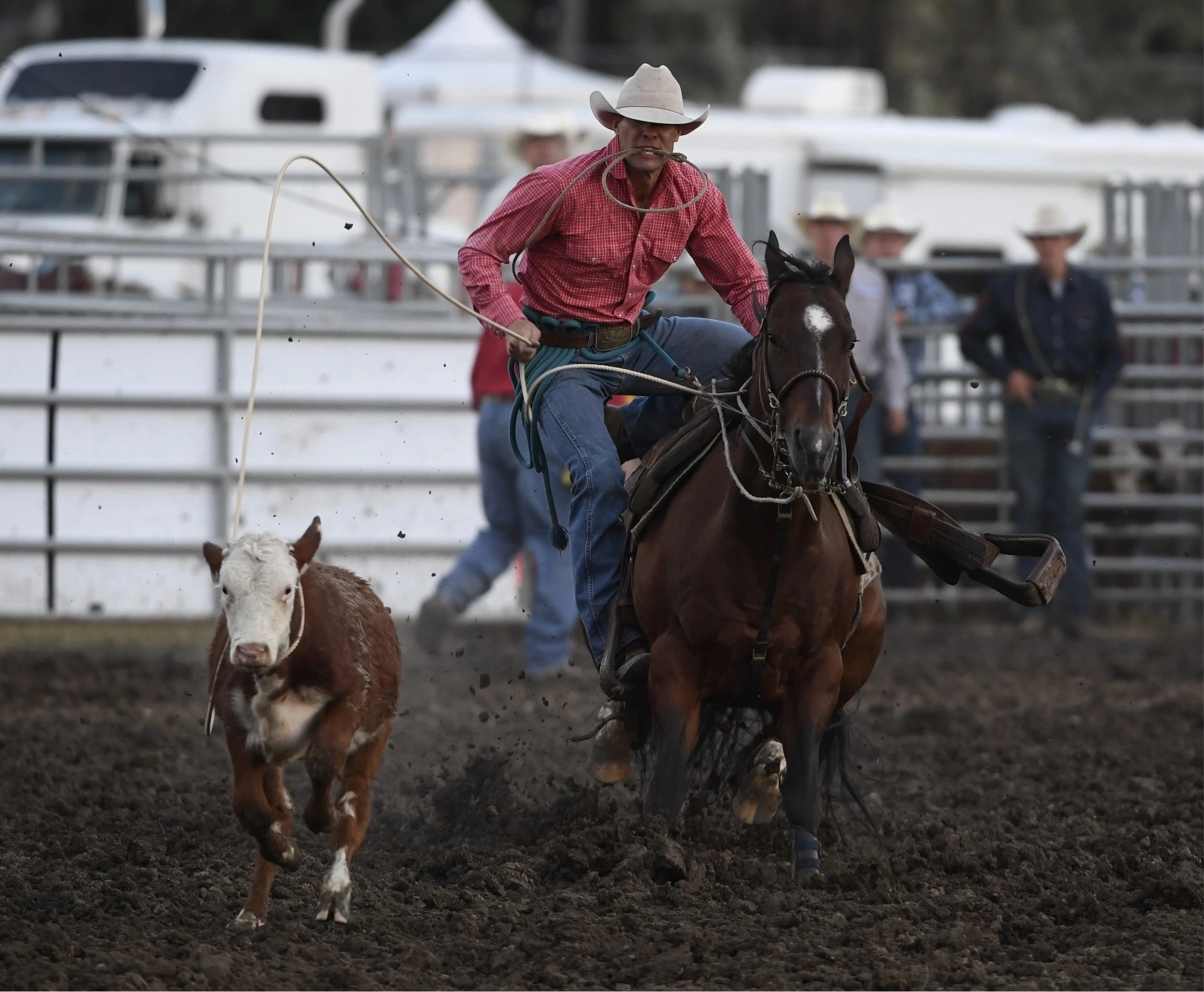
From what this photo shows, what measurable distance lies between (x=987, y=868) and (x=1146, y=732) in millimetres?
2922

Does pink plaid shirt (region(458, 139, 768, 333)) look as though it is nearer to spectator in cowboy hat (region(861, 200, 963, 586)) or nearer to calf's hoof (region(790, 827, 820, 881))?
calf's hoof (region(790, 827, 820, 881))

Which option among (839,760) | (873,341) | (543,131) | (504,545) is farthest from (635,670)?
(543,131)

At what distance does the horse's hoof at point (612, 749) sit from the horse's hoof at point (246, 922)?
1.06 meters

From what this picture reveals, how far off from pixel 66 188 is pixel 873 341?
664 centimetres

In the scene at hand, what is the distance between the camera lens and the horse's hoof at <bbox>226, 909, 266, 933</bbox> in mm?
5125

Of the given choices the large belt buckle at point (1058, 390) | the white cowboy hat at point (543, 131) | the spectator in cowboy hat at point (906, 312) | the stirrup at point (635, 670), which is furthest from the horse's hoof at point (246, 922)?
the large belt buckle at point (1058, 390)

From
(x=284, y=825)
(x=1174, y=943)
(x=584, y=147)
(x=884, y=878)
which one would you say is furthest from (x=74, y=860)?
(x=584, y=147)

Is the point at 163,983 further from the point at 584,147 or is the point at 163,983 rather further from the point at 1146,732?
the point at 584,147

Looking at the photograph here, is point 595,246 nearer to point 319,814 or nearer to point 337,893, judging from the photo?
point 319,814

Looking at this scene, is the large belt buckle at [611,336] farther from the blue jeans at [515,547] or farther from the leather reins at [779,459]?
the blue jeans at [515,547]

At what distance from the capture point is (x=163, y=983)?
14.9ft

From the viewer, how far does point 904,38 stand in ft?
97.9

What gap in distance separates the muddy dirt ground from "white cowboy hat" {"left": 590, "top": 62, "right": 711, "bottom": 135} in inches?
80.4

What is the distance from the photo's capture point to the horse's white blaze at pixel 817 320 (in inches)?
201
